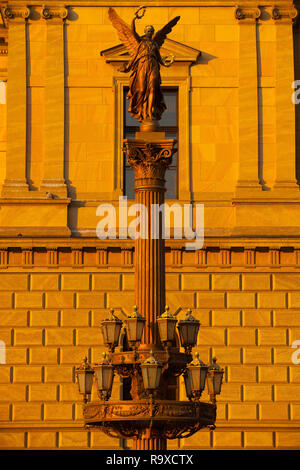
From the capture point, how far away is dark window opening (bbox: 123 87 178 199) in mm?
39719

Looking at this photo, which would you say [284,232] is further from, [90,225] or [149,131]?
[149,131]

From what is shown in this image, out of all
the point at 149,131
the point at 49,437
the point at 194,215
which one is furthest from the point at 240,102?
the point at 149,131

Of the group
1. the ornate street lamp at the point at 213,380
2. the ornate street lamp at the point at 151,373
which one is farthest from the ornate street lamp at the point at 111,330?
the ornate street lamp at the point at 213,380

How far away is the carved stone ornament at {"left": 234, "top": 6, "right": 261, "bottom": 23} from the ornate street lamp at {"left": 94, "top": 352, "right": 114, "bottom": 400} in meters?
17.2

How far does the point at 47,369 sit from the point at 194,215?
18.7ft

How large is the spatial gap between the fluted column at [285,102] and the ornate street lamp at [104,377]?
585 inches

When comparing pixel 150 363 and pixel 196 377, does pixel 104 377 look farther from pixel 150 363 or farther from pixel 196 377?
pixel 196 377

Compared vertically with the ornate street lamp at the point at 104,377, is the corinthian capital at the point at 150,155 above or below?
above

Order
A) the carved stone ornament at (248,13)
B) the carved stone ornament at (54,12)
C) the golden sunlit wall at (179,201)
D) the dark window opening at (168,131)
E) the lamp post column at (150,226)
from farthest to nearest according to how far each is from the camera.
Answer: the carved stone ornament at (248,13)
the carved stone ornament at (54,12)
the dark window opening at (168,131)
the golden sunlit wall at (179,201)
the lamp post column at (150,226)

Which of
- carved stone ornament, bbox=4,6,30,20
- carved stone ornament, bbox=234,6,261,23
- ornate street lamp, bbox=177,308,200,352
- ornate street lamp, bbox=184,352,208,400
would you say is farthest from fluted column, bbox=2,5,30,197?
ornate street lamp, bbox=184,352,208,400

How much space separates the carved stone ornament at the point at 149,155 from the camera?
27.0 meters

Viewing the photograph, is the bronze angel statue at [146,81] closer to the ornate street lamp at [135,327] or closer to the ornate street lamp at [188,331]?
the ornate street lamp at [188,331]

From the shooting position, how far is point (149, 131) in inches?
1077
